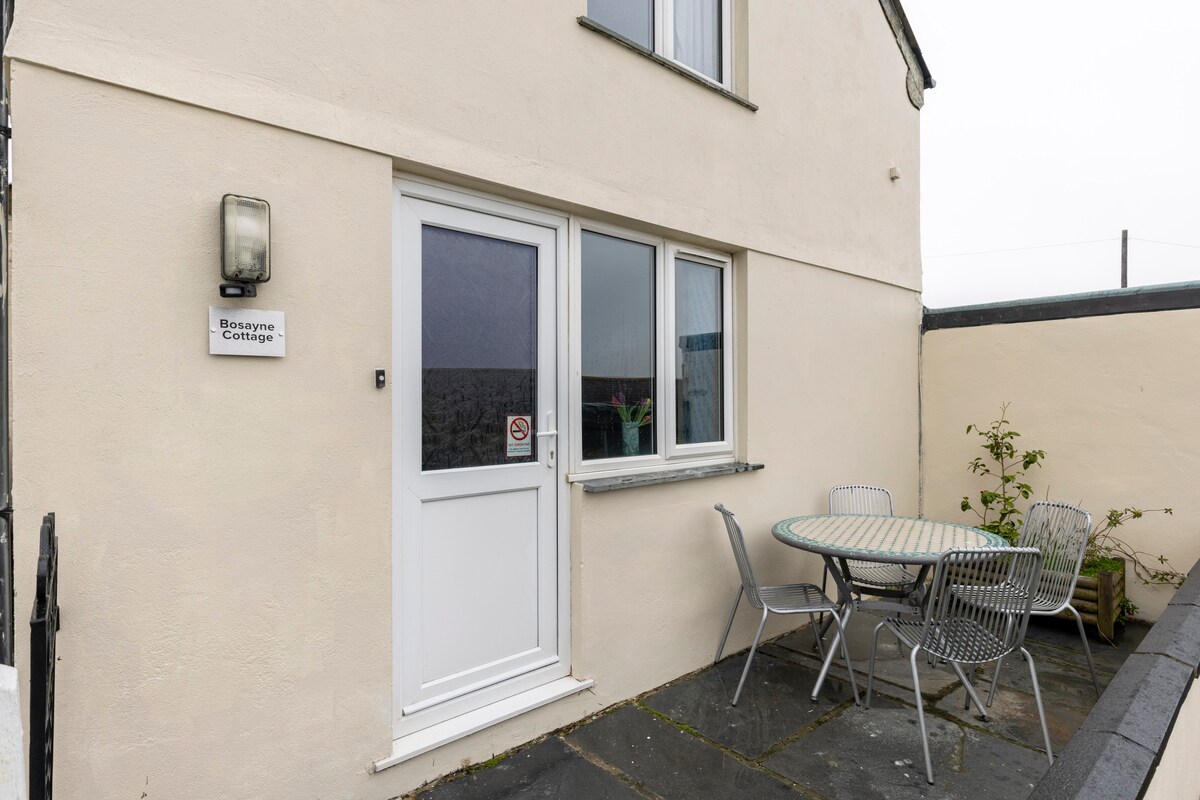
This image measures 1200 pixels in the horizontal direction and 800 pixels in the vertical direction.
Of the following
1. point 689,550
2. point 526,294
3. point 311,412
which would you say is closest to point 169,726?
point 311,412

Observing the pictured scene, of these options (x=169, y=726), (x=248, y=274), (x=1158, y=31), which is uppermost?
(x=1158, y=31)

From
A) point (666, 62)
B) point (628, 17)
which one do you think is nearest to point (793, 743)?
point (666, 62)

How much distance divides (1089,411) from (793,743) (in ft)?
12.7

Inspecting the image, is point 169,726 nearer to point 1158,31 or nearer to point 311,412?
point 311,412

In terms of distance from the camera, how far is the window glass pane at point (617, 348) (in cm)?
337

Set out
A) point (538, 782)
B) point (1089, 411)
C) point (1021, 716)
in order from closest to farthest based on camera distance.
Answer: point (538, 782), point (1021, 716), point (1089, 411)

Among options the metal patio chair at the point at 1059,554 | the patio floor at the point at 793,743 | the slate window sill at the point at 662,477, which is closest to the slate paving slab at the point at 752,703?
the patio floor at the point at 793,743

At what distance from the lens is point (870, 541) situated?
338 centimetres

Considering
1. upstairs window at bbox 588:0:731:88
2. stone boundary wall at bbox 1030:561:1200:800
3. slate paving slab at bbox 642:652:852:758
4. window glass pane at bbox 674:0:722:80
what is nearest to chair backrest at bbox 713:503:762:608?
slate paving slab at bbox 642:652:852:758

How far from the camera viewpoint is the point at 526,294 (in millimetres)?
3064

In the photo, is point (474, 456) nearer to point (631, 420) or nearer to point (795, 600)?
point (631, 420)

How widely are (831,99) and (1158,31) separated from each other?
4.76 meters

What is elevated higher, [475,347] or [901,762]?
[475,347]

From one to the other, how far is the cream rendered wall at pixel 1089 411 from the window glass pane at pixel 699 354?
9.11 feet
